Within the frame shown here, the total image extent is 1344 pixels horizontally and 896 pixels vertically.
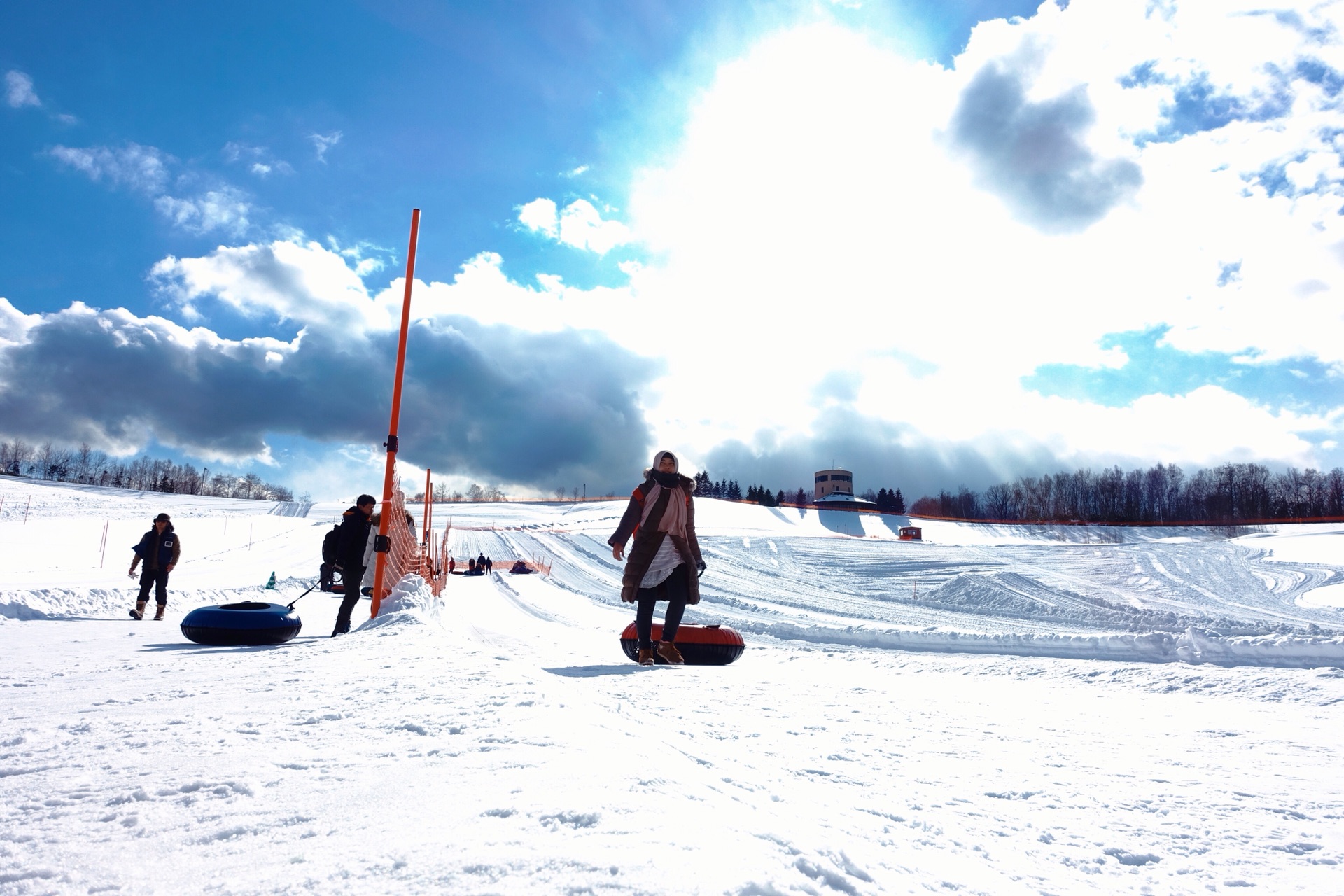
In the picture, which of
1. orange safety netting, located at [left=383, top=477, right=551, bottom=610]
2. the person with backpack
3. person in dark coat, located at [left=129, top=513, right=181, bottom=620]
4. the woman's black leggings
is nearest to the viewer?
the woman's black leggings

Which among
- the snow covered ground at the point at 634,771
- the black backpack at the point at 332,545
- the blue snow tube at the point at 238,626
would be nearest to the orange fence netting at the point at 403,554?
the black backpack at the point at 332,545

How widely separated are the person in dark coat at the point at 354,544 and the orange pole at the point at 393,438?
0.64 metres

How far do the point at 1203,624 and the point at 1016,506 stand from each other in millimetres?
109179

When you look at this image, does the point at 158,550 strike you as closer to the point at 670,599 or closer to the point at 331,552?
the point at 331,552

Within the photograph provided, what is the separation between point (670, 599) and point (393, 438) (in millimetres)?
5147

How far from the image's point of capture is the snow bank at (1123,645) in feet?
29.1

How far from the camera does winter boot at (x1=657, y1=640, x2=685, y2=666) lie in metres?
6.34

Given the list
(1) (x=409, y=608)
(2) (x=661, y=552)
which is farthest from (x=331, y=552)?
(2) (x=661, y=552)

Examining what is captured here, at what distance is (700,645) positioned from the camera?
6.72m

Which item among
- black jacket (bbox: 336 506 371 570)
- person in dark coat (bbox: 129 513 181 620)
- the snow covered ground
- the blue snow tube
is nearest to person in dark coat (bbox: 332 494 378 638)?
black jacket (bbox: 336 506 371 570)

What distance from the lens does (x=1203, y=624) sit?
1406 cm

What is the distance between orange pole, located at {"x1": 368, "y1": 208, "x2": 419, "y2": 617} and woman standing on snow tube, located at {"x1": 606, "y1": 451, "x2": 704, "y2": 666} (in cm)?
423

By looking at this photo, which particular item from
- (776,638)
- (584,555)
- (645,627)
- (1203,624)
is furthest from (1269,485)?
(645,627)

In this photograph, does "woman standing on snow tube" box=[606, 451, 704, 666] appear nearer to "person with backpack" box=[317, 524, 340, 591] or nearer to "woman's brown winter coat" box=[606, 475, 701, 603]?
"woman's brown winter coat" box=[606, 475, 701, 603]
